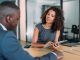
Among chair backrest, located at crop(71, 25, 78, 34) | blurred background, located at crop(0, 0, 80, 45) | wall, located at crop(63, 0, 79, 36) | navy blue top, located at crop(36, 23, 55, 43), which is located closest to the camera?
navy blue top, located at crop(36, 23, 55, 43)

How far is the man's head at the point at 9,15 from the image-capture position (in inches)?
52.5

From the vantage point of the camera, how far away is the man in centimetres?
127

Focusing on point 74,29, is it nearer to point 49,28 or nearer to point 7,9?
point 49,28

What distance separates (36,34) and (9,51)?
6.83 feet

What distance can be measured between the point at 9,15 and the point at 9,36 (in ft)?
0.47

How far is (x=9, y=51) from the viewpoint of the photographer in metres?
1.27

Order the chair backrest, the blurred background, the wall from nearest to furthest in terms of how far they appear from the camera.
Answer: the chair backrest
the blurred background
the wall

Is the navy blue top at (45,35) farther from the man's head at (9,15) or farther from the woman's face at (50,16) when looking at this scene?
the man's head at (9,15)

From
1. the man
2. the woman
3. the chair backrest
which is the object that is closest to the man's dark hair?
the man

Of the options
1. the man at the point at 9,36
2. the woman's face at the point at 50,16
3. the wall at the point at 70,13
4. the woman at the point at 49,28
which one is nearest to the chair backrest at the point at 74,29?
the wall at the point at 70,13

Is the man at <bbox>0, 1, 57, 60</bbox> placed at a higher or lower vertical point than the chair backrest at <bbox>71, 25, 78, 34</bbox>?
higher

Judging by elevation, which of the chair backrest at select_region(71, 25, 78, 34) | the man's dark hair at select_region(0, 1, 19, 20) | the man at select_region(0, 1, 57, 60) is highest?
the man's dark hair at select_region(0, 1, 19, 20)

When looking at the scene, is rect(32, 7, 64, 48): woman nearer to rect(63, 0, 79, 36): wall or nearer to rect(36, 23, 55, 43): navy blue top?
rect(36, 23, 55, 43): navy blue top

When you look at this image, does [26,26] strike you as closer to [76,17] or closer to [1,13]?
[76,17]
